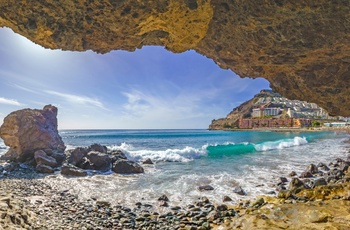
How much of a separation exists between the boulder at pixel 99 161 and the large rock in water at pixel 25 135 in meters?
6.22

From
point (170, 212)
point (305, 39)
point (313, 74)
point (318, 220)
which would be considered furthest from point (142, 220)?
point (313, 74)

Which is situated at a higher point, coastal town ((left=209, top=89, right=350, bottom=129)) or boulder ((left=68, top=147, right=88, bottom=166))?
coastal town ((left=209, top=89, right=350, bottom=129))

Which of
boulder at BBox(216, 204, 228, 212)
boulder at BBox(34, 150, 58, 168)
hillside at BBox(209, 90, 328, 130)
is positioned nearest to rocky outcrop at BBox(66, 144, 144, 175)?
boulder at BBox(34, 150, 58, 168)

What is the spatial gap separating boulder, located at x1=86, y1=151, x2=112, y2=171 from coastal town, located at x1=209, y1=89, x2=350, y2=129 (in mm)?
135115

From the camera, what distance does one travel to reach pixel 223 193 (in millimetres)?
→ 11344

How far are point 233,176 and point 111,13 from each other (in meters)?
12.6

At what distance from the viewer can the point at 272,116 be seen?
150875 millimetres

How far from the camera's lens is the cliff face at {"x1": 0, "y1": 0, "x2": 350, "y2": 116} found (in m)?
6.79

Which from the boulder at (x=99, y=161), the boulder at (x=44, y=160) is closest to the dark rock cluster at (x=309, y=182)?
the boulder at (x=99, y=161)

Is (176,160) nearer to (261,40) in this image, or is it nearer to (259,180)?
(259,180)

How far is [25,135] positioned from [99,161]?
8.64 meters

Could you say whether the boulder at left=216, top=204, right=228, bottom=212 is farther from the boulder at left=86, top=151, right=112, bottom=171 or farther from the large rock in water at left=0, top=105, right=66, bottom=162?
the large rock in water at left=0, top=105, right=66, bottom=162

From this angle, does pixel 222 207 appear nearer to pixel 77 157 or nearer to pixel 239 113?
pixel 77 157

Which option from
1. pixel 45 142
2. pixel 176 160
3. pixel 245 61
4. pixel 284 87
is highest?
pixel 245 61
